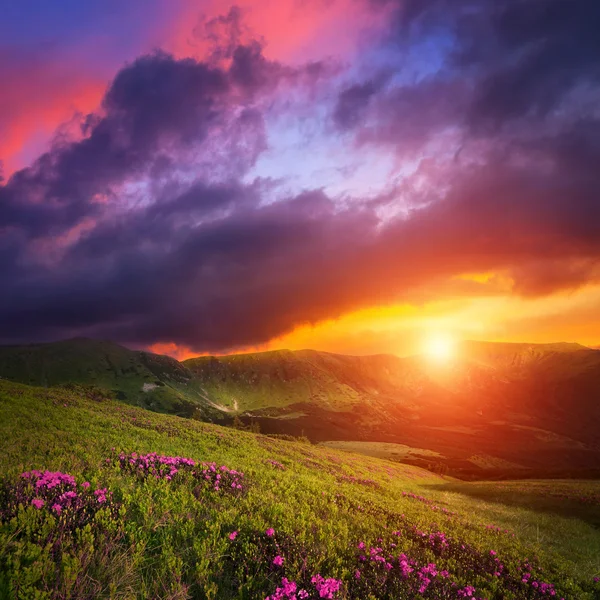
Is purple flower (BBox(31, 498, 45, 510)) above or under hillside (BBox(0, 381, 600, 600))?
above

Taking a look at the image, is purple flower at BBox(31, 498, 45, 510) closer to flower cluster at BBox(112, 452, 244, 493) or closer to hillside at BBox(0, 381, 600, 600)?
hillside at BBox(0, 381, 600, 600)

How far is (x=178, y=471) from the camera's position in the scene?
11.2 metres

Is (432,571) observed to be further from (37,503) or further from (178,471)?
(37,503)

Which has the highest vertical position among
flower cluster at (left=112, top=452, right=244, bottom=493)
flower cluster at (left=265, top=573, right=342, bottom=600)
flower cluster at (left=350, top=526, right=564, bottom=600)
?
flower cluster at (left=265, top=573, right=342, bottom=600)

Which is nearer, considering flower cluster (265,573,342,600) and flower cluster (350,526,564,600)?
flower cluster (265,573,342,600)

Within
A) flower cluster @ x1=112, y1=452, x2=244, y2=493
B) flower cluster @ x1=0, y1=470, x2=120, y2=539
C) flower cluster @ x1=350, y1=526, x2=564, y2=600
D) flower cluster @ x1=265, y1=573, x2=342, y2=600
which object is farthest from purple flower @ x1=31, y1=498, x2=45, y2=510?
flower cluster @ x1=350, y1=526, x2=564, y2=600

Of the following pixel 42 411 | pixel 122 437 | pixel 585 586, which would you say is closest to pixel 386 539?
pixel 585 586

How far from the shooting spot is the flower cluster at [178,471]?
1089 centimetres

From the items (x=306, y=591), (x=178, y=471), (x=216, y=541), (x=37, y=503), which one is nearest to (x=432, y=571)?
(x=306, y=591)

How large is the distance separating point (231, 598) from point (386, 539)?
6.01 meters

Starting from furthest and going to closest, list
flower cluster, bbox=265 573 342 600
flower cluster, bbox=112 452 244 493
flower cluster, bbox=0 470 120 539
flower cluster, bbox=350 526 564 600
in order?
flower cluster, bbox=112 452 244 493, flower cluster, bbox=350 526 564 600, flower cluster, bbox=0 470 120 539, flower cluster, bbox=265 573 342 600

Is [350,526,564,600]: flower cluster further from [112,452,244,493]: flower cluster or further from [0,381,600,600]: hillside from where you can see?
[112,452,244,493]: flower cluster

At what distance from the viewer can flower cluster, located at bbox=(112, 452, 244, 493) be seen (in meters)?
10.9

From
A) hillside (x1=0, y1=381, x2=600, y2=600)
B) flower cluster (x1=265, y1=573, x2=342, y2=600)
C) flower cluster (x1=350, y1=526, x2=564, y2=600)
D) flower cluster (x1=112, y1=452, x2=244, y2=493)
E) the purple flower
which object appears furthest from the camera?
flower cluster (x1=112, y1=452, x2=244, y2=493)
